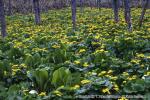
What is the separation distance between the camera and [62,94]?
667cm

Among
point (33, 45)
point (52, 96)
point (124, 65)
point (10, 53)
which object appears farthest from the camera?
point (33, 45)

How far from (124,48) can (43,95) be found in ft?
16.6

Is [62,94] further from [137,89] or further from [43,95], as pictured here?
[137,89]

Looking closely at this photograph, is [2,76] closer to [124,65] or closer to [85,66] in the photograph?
[85,66]

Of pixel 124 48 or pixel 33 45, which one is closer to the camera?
pixel 124 48

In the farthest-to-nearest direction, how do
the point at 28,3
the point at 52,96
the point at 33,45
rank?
the point at 28,3 < the point at 33,45 < the point at 52,96

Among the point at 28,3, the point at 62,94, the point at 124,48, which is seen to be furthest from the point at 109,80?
the point at 28,3

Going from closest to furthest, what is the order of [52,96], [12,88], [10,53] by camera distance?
[52,96] < [12,88] < [10,53]

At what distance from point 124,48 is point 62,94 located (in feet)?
17.0

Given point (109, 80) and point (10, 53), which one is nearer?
point (109, 80)

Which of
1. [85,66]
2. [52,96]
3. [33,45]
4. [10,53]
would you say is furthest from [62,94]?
[33,45]

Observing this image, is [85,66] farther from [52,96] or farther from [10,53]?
[10,53]

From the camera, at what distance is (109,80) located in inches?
290

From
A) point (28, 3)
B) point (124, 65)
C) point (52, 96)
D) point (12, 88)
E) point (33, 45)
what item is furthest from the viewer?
point (28, 3)
